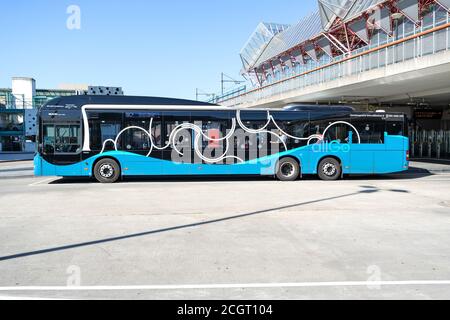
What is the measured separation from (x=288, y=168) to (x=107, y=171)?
7.03 metres

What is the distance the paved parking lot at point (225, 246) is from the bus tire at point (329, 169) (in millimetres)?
4545

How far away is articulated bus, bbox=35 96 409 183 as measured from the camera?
15516 millimetres

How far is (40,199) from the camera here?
11.3 m

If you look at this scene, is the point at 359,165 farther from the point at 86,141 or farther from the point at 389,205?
the point at 86,141

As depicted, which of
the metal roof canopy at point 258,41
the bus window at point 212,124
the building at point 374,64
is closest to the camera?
the bus window at point 212,124

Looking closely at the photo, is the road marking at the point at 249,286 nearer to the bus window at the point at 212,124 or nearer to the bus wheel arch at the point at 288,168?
the bus window at the point at 212,124

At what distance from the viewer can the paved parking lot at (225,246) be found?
15.4 feet

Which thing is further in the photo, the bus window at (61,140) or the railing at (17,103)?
the railing at (17,103)

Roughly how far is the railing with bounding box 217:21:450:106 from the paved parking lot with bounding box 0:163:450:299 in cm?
711

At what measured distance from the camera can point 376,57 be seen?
64.1 feet

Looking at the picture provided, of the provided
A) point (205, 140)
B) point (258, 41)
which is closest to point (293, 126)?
point (205, 140)

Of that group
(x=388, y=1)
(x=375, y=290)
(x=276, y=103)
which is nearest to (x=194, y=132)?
(x=375, y=290)

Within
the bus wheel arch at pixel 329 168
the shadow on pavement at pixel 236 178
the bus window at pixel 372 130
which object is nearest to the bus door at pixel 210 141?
the shadow on pavement at pixel 236 178
